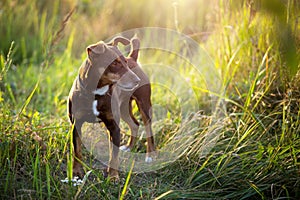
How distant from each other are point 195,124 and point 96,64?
124 centimetres

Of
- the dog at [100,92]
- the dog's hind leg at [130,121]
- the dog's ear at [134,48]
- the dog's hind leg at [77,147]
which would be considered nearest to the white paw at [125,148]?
the dog's hind leg at [130,121]

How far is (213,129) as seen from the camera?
3844 millimetres

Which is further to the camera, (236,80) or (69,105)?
(236,80)

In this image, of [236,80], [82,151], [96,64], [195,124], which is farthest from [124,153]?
[236,80]

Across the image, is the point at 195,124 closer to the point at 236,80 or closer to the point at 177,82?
the point at 236,80

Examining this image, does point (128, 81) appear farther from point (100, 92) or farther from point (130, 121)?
point (130, 121)

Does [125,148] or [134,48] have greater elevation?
[134,48]

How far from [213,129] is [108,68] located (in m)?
1.12

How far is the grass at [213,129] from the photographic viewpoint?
10.0 feet

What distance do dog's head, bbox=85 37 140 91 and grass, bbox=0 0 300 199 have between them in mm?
447

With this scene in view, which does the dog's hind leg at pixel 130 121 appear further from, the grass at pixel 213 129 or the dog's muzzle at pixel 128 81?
the dog's muzzle at pixel 128 81

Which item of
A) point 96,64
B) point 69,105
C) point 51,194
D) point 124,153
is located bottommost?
point 124,153

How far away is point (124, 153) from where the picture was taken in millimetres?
4066

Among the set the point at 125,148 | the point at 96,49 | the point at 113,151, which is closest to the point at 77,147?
the point at 113,151
